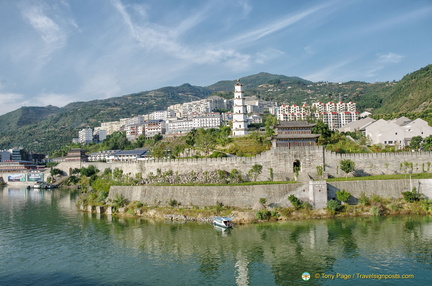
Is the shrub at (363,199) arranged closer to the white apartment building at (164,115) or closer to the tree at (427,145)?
the tree at (427,145)

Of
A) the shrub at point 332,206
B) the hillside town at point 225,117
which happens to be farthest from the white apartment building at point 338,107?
the shrub at point 332,206

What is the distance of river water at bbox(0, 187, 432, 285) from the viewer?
2052cm

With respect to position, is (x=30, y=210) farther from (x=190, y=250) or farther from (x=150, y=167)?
(x=190, y=250)

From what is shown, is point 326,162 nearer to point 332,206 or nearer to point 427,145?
point 332,206

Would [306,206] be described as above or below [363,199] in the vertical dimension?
below

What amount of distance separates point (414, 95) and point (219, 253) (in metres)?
97.8

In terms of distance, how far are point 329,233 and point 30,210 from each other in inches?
1531

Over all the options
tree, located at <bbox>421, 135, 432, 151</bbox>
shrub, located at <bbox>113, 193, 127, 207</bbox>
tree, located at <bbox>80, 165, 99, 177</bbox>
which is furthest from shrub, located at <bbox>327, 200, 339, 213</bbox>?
tree, located at <bbox>80, 165, 99, 177</bbox>

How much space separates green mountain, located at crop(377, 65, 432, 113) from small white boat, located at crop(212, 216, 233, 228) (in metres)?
75.2

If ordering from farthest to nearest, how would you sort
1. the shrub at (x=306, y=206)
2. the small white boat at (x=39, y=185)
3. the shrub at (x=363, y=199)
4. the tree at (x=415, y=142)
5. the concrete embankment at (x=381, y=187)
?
the small white boat at (x=39, y=185) → the tree at (x=415, y=142) → the concrete embankment at (x=381, y=187) → the shrub at (x=363, y=199) → the shrub at (x=306, y=206)

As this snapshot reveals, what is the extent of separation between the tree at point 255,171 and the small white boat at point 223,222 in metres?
10.6

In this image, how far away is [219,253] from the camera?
972 inches

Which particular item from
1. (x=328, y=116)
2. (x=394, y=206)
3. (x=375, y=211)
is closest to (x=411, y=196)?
(x=394, y=206)

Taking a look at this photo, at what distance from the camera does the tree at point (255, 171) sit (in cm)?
4031
